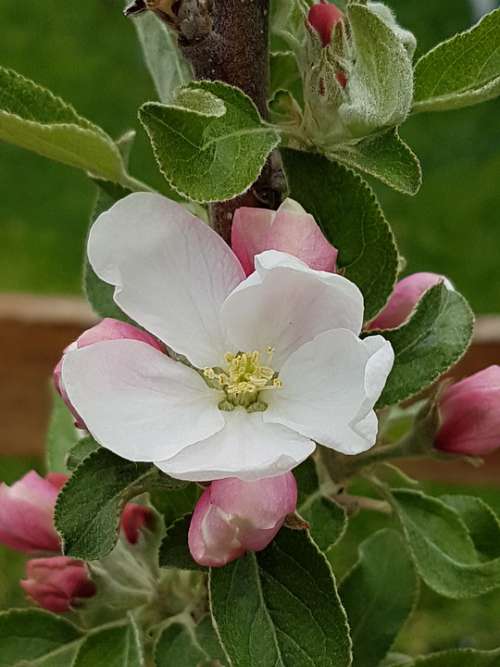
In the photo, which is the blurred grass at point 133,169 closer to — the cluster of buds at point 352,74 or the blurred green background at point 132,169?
the blurred green background at point 132,169

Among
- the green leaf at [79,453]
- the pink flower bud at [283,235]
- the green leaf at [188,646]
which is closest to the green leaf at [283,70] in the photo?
the pink flower bud at [283,235]

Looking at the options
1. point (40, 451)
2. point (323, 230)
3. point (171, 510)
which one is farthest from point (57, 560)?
point (40, 451)

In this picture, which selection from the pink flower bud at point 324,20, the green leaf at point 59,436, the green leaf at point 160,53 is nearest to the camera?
the pink flower bud at point 324,20

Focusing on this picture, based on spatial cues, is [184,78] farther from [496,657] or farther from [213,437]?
[496,657]

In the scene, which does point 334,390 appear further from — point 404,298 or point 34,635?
point 34,635

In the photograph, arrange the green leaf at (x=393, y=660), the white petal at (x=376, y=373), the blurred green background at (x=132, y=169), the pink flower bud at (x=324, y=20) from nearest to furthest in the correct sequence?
the white petal at (x=376, y=373), the pink flower bud at (x=324, y=20), the green leaf at (x=393, y=660), the blurred green background at (x=132, y=169)

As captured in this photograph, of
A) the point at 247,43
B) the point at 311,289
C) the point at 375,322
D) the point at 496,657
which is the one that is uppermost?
the point at 247,43
